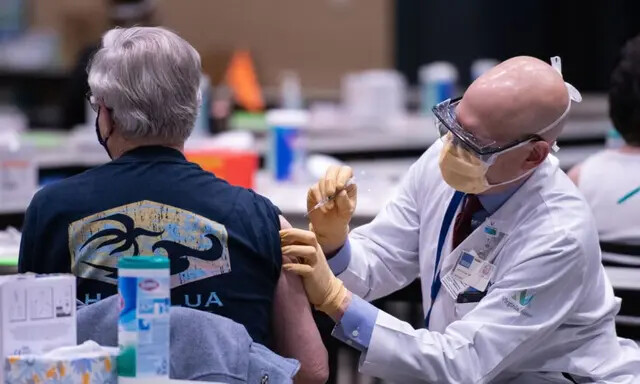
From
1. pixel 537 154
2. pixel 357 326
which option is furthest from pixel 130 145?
pixel 537 154

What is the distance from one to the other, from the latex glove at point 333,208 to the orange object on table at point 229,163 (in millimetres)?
1262

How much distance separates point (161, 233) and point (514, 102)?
2.28 ft

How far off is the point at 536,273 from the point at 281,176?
2.26 m

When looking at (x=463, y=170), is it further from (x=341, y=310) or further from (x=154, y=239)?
(x=154, y=239)

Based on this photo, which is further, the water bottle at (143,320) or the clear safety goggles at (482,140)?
the clear safety goggles at (482,140)

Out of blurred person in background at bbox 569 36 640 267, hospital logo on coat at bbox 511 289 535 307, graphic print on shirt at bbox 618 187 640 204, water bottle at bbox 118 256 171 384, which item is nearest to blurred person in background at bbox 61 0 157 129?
blurred person in background at bbox 569 36 640 267

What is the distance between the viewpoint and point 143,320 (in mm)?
1860

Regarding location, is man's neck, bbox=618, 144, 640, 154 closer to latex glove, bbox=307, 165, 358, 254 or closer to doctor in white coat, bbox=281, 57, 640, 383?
doctor in white coat, bbox=281, 57, 640, 383

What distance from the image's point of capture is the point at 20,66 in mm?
8562

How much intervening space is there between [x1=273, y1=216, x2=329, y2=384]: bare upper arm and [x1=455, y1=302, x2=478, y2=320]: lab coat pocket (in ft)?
0.95

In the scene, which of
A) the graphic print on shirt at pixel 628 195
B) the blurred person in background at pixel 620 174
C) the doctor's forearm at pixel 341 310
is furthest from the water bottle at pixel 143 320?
the graphic print on shirt at pixel 628 195

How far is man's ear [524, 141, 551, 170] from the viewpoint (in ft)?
7.38

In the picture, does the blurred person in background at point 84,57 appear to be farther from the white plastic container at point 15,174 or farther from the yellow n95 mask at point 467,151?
the yellow n95 mask at point 467,151

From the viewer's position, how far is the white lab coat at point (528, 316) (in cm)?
221
